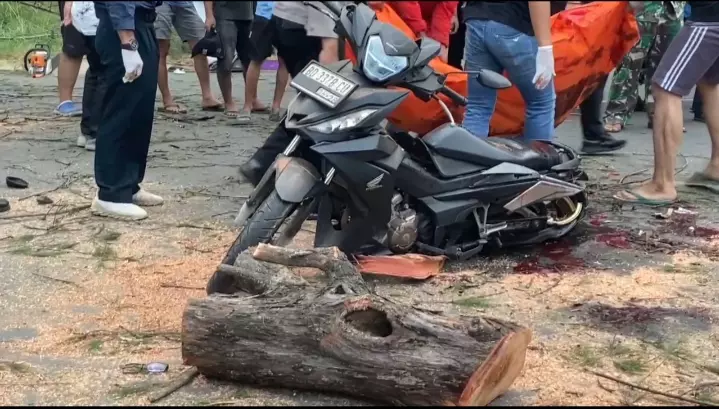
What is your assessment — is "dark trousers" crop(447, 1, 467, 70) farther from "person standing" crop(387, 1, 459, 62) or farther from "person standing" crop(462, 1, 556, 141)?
"person standing" crop(462, 1, 556, 141)

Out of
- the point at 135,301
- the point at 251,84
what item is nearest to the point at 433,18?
the point at 251,84

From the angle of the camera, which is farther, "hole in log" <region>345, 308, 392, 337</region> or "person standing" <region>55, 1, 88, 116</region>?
"person standing" <region>55, 1, 88, 116</region>

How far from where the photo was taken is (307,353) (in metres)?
2.77

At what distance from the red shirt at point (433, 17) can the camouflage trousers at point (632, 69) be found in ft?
6.77

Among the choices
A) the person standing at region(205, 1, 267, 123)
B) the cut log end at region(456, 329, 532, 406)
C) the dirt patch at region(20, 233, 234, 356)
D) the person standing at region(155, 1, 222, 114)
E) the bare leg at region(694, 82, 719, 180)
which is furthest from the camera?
the person standing at region(205, 1, 267, 123)

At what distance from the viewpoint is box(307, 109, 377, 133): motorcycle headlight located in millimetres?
3766

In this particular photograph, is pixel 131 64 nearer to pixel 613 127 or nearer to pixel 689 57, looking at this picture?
pixel 689 57

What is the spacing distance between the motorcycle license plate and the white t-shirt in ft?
7.05

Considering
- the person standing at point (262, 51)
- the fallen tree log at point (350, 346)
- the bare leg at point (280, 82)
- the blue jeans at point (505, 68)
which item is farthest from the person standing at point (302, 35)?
the fallen tree log at point (350, 346)

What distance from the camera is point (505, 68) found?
4.70 m

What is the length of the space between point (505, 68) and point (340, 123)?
1.29 m

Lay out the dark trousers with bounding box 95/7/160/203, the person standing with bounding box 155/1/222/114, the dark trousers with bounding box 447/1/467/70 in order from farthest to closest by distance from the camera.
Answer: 1. the person standing with bounding box 155/1/222/114
2. the dark trousers with bounding box 447/1/467/70
3. the dark trousers with bounding box 95/7/160/203

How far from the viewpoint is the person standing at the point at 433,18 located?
621 centimetres

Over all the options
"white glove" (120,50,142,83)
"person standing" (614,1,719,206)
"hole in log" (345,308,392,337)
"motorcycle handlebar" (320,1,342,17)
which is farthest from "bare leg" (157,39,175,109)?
"hole in log" (345,308,392,337)
